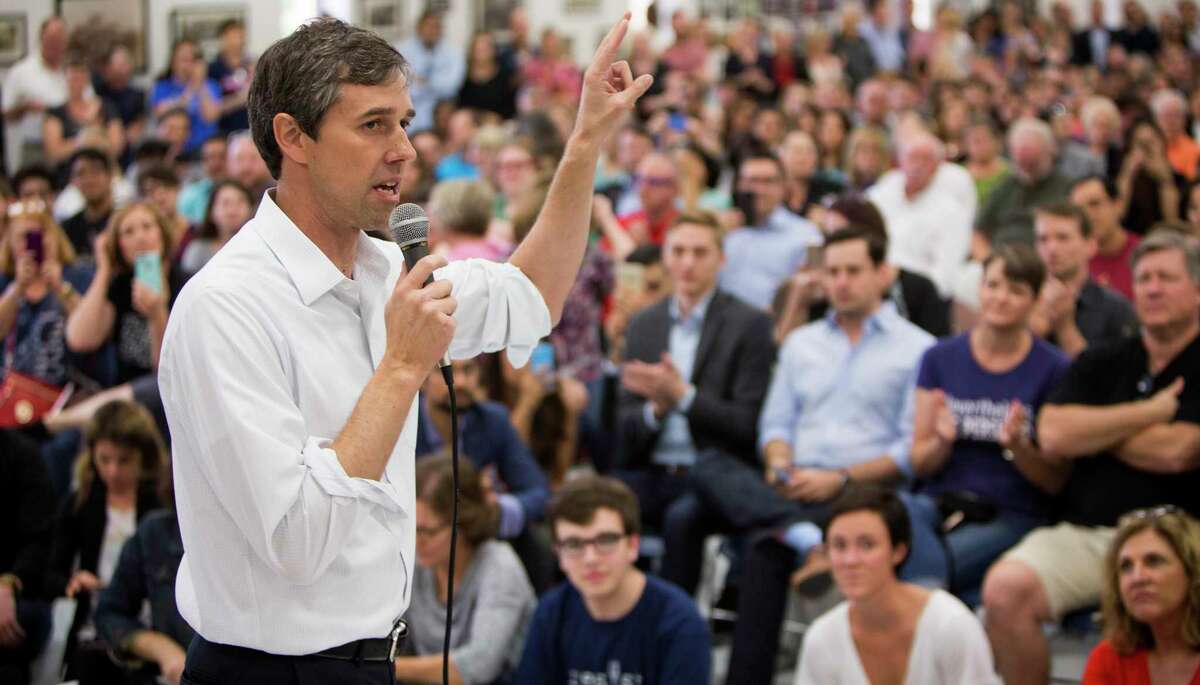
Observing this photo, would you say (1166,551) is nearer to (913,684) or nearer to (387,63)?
(913,684)

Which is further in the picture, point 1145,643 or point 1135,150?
point 1135,150

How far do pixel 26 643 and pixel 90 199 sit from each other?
131 inches

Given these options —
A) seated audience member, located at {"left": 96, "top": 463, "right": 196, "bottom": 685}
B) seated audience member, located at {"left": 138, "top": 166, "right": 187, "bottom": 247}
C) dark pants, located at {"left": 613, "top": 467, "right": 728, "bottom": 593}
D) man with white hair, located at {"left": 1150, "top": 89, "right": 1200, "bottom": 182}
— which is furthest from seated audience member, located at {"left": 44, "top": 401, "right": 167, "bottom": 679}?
man with white hair, located at {"left": 1150, "top": 89, "right": 1200, "bottom": 182}

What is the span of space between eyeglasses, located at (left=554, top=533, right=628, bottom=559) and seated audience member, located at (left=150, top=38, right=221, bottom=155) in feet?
22.7

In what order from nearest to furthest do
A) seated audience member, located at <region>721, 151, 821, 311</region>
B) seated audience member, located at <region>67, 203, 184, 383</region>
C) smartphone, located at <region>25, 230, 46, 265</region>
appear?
seated audience member, located at <region>67, 203, 184, 383</region>
smartphone, located at <region>25, 230, 46, 265</region>
seated audience member, located at <region>721, 151, 821, 311</region>

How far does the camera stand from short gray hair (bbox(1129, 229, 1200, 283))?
433 centimetres

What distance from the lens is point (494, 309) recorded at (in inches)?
85.3

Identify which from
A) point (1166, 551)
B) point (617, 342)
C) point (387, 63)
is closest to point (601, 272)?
point (617, 342)

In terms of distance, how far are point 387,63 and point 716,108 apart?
9.16m

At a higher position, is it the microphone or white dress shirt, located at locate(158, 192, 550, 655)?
the microphone

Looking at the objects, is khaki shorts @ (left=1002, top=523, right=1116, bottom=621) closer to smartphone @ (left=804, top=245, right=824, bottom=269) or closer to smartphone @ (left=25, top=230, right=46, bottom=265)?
smartphone @ (left=804, top=245, right=824, bottom=269)

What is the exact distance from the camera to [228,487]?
175cm

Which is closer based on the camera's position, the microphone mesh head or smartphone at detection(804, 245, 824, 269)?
the microphone mesh head

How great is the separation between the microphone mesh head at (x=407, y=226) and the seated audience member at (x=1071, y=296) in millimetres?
3577
